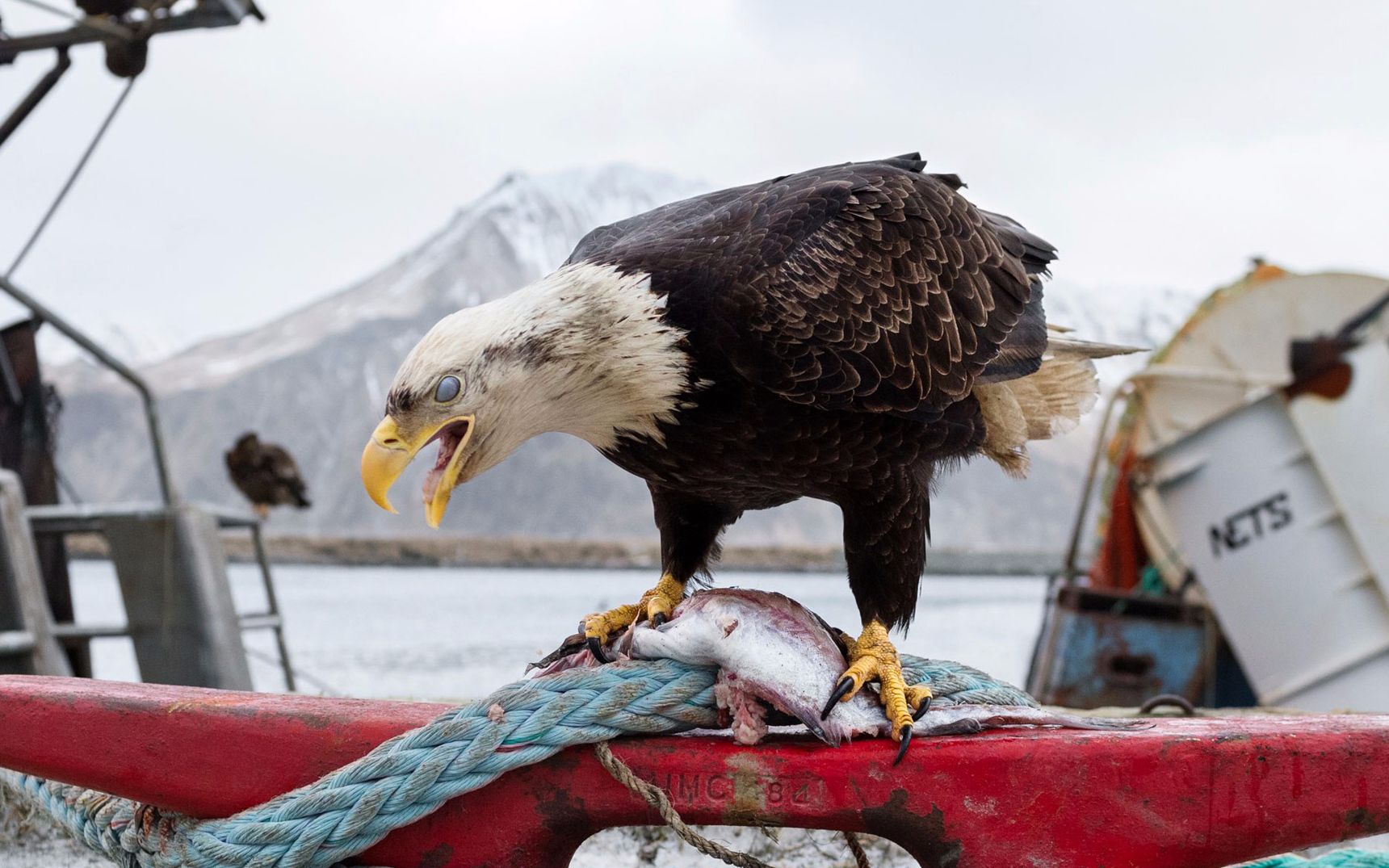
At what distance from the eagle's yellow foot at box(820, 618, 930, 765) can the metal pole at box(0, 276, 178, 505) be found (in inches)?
161

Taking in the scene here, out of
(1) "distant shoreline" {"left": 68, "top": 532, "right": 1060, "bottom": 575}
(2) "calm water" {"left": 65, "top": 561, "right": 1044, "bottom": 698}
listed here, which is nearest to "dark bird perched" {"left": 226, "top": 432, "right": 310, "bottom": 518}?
(2) "calm water" {"left": 65, "top": 561, "right": 1044, "bottom": 698}

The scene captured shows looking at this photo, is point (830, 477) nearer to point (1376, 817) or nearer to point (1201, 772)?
point (1201, 772)

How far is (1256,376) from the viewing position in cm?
744

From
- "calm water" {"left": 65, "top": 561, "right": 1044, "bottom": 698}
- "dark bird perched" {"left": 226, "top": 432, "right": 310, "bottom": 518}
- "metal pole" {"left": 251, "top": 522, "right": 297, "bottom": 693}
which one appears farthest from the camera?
"calm water" {"left": 65, "top": 561, "right": 1044, "bottom": 698}

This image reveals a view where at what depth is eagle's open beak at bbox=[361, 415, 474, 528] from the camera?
1.70m

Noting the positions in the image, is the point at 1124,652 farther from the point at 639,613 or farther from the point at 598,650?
the point at 598,650

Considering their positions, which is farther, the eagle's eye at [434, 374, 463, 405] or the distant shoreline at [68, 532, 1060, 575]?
the distant shoreline at [68, 532, 1060, 575]

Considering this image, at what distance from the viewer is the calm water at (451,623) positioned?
1305cm

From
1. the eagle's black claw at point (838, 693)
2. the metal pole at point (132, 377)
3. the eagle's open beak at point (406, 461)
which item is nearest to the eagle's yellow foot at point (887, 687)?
the eagle's black claw at point (838, 693)

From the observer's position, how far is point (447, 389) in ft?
5.62

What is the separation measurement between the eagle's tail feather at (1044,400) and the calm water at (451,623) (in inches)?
147

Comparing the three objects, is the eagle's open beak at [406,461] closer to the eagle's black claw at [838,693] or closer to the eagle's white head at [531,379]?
the eagle's white head at [531,379]

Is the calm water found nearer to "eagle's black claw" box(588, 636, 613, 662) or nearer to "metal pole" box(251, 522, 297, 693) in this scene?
"metal pole" box(251, 522, 297, 693)

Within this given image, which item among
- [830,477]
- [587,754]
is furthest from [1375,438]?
[587,754]
